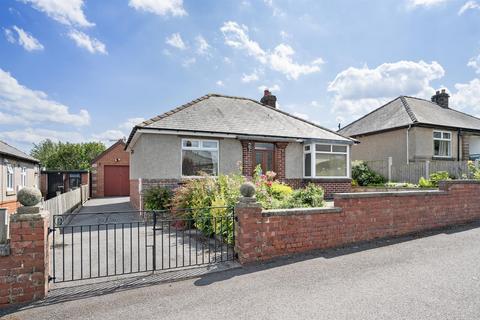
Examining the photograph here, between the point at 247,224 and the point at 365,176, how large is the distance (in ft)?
42.7

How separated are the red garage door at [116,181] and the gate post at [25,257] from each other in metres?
20.2

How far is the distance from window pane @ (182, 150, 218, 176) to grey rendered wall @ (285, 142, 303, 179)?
11.3 ft

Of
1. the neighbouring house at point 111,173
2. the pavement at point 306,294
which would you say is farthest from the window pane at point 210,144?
the neighbouring house at point 111,173

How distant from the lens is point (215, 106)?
1360 cm

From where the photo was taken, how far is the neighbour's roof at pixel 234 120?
11.0 meters

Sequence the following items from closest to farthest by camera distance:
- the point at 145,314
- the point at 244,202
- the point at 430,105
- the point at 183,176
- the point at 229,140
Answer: the point at 145,314 → the point at 244,202 → the point at 183,176 → the point at 229,140 → the point at 430,105

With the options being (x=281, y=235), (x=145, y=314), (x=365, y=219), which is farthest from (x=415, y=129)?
(x=145, y=314)

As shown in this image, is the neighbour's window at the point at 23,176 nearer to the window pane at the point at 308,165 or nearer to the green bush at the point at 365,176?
the window pane at the point at 308,165

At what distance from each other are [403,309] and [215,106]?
11.5 meters

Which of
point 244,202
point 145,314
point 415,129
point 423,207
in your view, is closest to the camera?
point 145,314

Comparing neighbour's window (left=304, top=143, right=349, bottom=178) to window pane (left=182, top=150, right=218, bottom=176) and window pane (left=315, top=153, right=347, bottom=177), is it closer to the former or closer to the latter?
window pane (left=315, top=153, right=347, bottom=177)

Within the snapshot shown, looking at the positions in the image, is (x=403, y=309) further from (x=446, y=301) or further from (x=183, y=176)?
(x=183, y=176)

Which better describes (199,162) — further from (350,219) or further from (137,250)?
(350,219)

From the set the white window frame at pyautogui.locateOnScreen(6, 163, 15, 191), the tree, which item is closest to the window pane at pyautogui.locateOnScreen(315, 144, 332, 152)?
the white window frame at pyautogui.locateOnScreen(6, 163, 15, 191)
